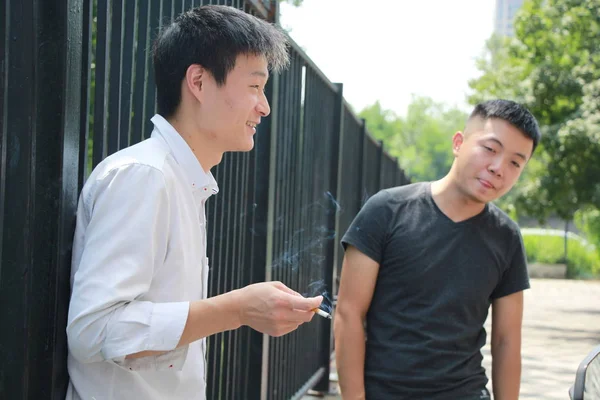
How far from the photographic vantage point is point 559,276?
98.2ft

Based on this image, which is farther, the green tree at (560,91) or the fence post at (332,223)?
the green tree at (560,91)

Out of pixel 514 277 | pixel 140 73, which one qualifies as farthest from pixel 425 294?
pixel 140 73

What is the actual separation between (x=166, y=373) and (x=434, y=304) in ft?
4.98

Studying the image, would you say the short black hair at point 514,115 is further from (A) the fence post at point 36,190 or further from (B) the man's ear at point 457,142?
Result: (A) the fence post at point 36,190

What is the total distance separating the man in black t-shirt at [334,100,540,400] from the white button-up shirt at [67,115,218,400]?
4.27ft

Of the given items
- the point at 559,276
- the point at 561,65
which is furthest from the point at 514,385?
the point at 559,276

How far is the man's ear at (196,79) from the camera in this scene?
191cm

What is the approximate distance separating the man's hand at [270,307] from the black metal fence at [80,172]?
489 millimetres

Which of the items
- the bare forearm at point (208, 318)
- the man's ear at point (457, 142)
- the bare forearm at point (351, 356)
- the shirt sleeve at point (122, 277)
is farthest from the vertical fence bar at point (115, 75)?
the man's ear at point (457, 142)

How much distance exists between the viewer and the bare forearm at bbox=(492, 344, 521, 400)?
3.21 m

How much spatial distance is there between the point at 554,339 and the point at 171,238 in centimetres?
1082

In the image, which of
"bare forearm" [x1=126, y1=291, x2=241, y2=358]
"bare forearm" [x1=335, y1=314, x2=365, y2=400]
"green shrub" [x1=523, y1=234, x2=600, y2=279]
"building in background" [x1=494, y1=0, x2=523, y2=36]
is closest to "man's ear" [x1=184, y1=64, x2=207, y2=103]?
"bare forearm" [x1=126, y1=291, x2=241, y2=358]

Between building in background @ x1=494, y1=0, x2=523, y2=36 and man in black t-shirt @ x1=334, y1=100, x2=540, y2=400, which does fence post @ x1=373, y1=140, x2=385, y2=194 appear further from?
building in background @ x1=494, y1=0, x2=523, y2=36

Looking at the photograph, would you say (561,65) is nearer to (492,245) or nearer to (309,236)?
(309,236)
